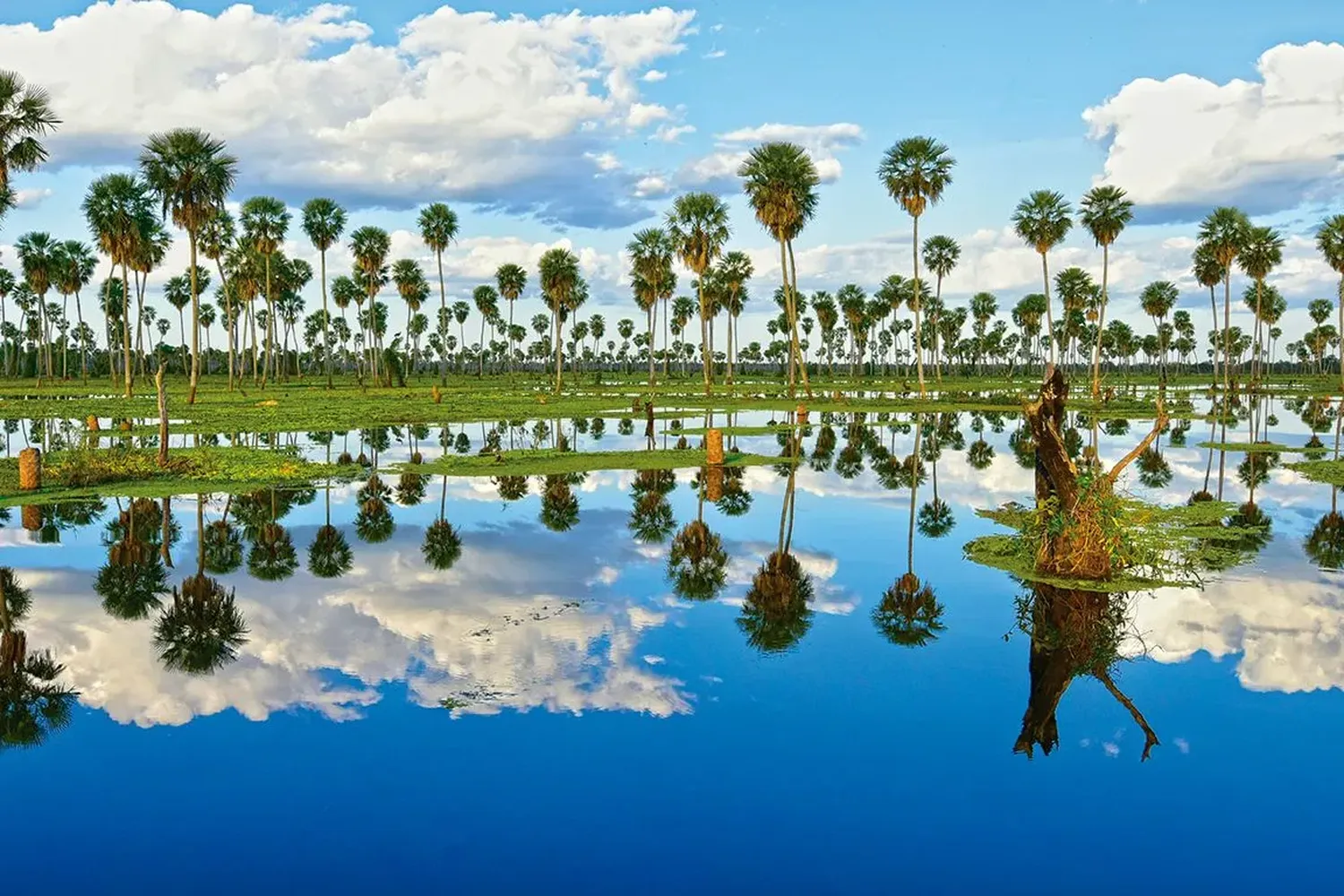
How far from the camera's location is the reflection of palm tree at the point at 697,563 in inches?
657

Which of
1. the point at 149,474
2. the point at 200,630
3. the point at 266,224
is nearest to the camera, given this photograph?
the point at 200,630

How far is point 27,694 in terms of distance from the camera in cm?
1150

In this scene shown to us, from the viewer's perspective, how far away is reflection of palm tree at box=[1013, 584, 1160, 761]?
10430mm

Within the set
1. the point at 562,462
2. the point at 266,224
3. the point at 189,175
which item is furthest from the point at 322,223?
the point at 562,462

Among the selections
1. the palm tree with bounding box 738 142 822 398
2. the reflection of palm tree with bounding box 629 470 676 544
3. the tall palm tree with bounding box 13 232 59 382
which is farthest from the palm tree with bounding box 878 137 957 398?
the tall palm tree with bounding box 13 232 59 382

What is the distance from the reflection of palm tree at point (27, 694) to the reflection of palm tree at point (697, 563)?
9.02m

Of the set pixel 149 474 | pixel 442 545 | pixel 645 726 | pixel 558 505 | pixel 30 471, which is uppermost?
pixel 30 471

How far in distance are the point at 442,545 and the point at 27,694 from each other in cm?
946

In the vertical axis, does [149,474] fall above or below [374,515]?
above

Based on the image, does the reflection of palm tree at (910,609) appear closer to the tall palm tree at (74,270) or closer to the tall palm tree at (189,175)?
Result: the tall palm tree at (189,175)

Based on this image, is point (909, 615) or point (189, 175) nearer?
point (909, 615)

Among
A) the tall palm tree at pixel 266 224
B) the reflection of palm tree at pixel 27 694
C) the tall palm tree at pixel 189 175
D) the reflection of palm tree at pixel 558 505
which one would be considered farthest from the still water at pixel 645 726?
the tall palm tree at pixel 266 224

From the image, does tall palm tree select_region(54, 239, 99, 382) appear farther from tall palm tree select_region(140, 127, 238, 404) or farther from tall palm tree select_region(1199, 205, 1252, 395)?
tall palm tree select_region(1199, 205, 1252, 395)

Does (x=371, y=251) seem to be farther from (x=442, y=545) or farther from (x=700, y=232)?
(x=442, y=545)
